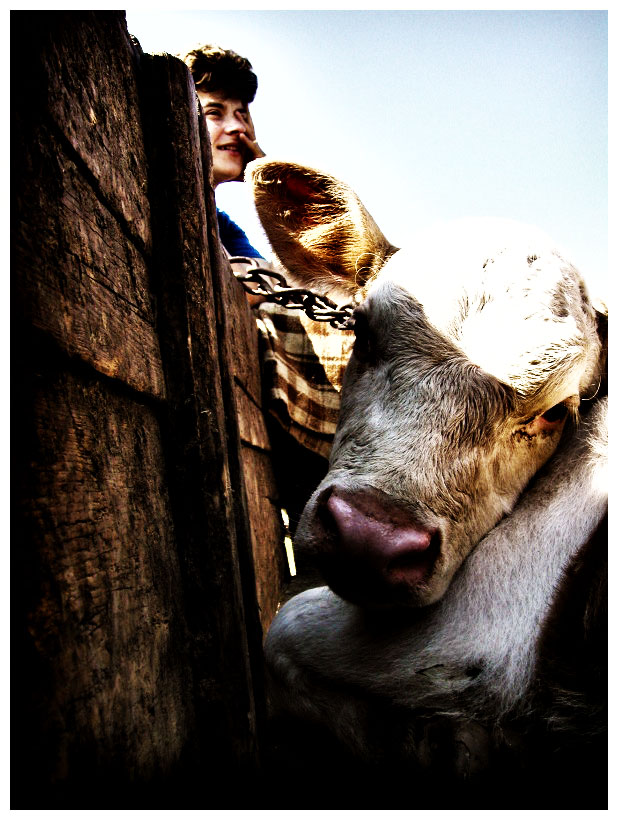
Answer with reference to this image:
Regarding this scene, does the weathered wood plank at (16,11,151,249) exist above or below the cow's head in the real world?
above

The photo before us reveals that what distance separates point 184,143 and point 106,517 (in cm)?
76

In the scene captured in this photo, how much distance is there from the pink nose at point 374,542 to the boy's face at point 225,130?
2.92 metres

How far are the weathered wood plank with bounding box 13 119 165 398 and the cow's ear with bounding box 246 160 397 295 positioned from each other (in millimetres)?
1260

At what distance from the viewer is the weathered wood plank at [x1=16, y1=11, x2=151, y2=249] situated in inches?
25.3

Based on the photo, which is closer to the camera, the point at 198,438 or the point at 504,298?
the point at 198,438

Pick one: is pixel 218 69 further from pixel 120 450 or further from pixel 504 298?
pixel 120 450

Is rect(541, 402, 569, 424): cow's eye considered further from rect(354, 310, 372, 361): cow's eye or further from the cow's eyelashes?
rect(354, 310, 372, 361): cow's eye

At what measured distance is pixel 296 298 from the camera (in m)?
2.16

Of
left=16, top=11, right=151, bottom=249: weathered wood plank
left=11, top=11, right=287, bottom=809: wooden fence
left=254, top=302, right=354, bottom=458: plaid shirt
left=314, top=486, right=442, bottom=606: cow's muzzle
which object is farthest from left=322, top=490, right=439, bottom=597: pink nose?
left=254, top=302, right=354, bottom=458: plaid shirt

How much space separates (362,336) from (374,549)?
0.71 metres

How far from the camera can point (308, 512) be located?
124 cm

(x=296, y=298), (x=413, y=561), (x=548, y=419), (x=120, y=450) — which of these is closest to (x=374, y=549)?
(x=413, y=561)
